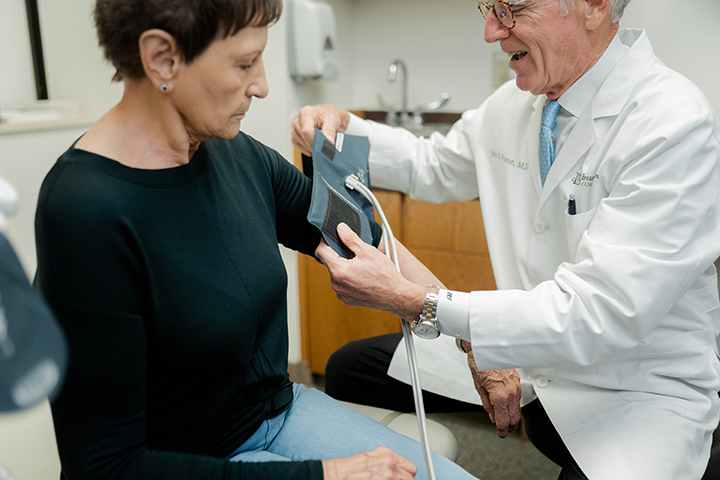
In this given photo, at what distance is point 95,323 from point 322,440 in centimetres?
45

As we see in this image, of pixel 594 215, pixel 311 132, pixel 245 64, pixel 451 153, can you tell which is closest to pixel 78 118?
pixel 311 132

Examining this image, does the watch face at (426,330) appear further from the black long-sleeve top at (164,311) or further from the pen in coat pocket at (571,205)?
the pen in coat pocket at (571,205)

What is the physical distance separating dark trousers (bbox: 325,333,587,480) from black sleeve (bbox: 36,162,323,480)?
0.71 meters

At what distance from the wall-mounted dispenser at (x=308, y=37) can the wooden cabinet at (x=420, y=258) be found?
31cm

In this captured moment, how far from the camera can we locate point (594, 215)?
1.11 m

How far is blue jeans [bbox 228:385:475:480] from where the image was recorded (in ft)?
3.09

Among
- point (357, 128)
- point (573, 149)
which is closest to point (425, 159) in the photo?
point (357, 128)

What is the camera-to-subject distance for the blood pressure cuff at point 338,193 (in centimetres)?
97

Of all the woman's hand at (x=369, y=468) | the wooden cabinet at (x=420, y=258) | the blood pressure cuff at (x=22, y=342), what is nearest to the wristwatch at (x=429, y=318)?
the woman's hand at (x=369, y=468)

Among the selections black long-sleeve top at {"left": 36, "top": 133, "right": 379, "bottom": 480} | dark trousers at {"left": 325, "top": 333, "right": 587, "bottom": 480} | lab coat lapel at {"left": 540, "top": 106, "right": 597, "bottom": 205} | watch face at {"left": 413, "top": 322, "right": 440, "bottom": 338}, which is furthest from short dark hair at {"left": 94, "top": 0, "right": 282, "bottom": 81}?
dark trousers at {"left": 325, "top": 333, "right": 587, "bottom": 480}

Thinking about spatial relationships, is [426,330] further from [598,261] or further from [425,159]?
[425,159]

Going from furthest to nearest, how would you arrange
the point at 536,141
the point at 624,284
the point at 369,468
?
the point at 536,141 → the point at 624,284 → the point at 369,468

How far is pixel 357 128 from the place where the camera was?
4.91 feet

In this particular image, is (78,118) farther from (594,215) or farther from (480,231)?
(594,215)
